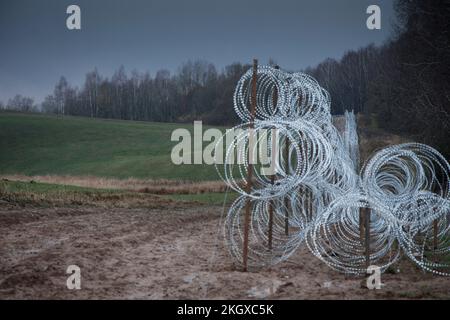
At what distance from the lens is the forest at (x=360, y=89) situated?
24469 mm

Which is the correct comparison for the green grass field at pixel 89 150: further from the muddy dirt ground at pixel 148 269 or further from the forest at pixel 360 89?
the muddy dirt ground at pixel 148 269

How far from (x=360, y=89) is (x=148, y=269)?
57.2m

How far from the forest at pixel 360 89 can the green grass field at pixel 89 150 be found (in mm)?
11768

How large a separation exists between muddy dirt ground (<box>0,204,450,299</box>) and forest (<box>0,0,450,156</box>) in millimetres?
13909

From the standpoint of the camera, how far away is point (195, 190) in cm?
2964

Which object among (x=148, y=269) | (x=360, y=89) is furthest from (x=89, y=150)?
(x=148, y=269)

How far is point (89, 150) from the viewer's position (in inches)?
2125

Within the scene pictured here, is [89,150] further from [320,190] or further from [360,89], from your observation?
[320,190]

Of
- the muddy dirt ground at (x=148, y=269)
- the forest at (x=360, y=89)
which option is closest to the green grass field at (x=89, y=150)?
the forest at (x=360, y=89)

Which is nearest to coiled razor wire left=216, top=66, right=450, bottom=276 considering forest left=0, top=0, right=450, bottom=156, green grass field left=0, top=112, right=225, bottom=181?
forest left=0, top=0, right=450, bottom=156

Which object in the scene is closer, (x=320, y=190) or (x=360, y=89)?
(x=320, y=190)

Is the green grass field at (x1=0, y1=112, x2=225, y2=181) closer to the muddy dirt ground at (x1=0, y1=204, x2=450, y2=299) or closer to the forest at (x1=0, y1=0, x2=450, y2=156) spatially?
the forest at (x1=0, y1=0, x2=450, y2=156)
